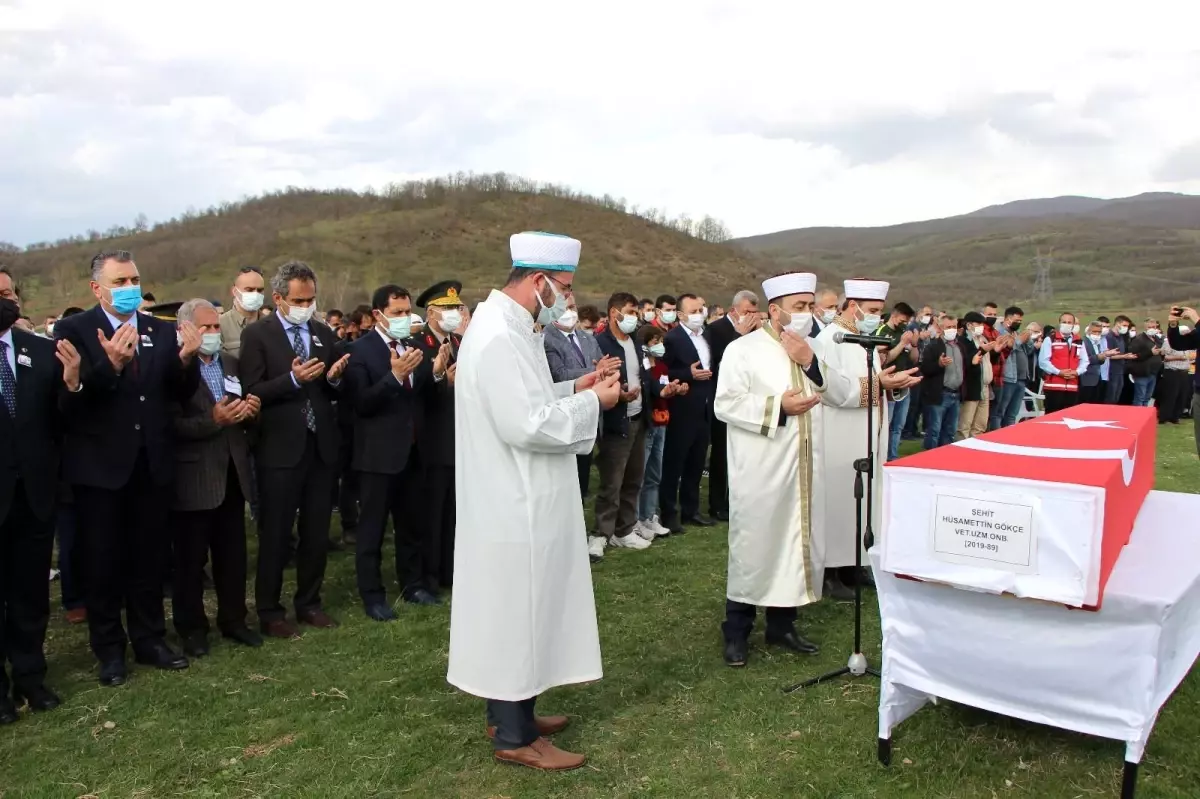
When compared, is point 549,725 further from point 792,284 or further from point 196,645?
point 792,284

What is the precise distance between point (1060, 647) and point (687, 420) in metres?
6.00

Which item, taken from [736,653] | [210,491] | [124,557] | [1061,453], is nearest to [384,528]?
[210,491]

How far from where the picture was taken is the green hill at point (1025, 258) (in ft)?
270

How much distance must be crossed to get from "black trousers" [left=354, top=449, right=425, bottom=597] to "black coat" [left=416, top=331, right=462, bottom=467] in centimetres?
12

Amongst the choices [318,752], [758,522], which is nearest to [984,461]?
[758,522]

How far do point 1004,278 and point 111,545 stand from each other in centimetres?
11011

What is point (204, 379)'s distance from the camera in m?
6.03

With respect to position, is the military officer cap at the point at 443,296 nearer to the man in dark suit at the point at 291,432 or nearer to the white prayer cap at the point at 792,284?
the man in dark suit at the point at 291,432

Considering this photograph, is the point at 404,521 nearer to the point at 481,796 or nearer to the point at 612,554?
the point at 612,554

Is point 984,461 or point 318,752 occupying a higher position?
point 984,461

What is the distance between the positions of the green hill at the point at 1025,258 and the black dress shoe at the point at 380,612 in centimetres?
6466

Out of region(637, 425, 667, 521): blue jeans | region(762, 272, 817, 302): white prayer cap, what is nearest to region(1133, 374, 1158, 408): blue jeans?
region(637, 425, 667, 521): blue jeans

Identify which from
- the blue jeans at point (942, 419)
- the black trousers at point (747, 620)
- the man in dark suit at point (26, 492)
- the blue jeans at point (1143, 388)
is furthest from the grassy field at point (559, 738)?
the blue jeans at point (1143, 388)

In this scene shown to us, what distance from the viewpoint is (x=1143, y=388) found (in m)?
18.5
